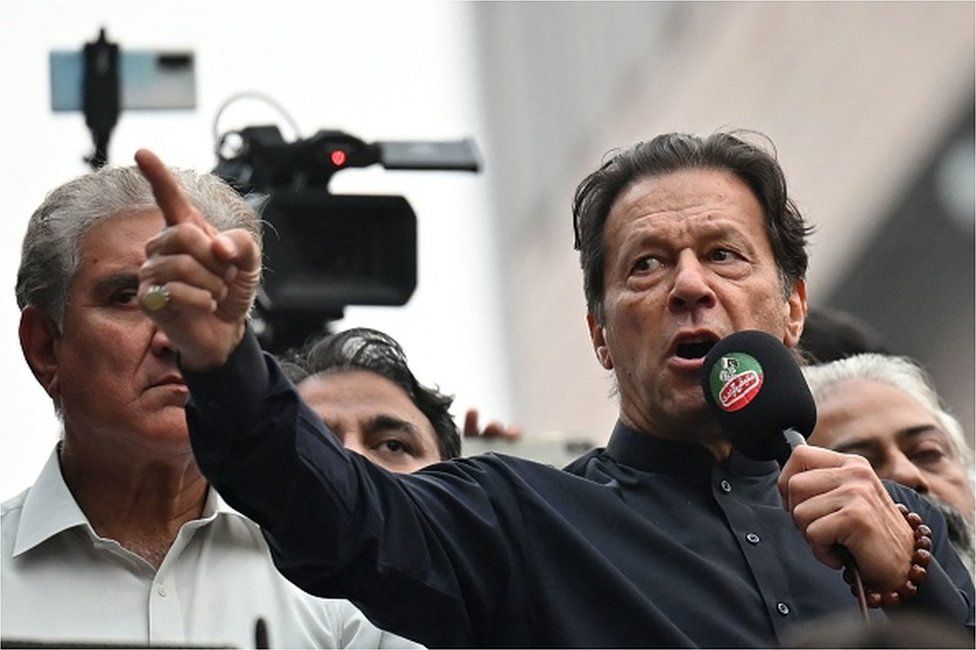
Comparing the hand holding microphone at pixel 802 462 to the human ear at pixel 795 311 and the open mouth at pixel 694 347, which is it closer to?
the open mouth at pixel 694 347

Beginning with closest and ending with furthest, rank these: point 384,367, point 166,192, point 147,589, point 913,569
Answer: point 166,192
point 913,569
point 147,589
point 384,367

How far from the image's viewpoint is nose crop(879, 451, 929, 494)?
6.54 m

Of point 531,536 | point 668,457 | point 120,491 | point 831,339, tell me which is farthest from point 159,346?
point 831,339

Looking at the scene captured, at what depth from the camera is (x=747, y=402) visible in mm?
4895

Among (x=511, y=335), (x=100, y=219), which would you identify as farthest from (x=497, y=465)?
(x=511, y=335)

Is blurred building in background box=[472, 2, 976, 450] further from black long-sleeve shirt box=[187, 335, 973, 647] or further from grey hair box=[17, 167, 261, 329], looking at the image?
black long-sleeve shirt box=[187, 335, 973, 647]

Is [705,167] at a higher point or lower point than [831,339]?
higher

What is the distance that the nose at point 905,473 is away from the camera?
6.54m

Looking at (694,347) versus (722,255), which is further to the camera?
Answer: (722,255)

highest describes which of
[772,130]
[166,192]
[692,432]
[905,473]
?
[166,192]

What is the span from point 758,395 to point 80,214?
1.31 metres

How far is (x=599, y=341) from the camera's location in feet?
18.5

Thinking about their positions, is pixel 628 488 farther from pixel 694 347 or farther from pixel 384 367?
pixel 384 367

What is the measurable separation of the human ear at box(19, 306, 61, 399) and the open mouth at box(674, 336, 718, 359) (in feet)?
3.59
